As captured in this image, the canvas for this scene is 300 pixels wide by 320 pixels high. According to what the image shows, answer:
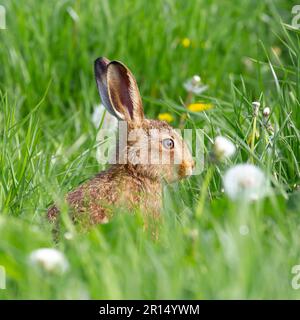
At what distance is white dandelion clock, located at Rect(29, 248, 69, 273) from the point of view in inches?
134

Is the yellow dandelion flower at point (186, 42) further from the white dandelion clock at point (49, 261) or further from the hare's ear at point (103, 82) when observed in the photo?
the white dandelion clock at point (49, 261)

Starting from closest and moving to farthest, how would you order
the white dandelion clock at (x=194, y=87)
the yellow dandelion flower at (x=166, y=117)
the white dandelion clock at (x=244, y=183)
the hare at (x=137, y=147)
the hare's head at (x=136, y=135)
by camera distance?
1. the white dandelion clock at (x=244, y=183)
2. the hare at (x=137, y=147)
3. the hare's head at (x=136, y=135)
4. the white dandelion clock at (x=194, y=87)
5. the yellow dandelion flower at (x=166, y=117)

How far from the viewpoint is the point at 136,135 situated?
5.53 metres

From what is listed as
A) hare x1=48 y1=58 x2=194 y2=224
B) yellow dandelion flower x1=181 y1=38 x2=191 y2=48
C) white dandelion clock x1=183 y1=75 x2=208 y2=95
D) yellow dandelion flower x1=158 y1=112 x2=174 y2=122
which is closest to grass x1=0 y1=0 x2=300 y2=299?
yellow dandelion flower x1=181 y1=38 x2=191 y2=48

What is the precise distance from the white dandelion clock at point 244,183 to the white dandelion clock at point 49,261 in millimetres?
736

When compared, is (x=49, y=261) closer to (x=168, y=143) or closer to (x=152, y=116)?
(x=168, y=143)

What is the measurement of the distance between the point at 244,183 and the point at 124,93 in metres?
1.94

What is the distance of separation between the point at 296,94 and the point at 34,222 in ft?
5.94

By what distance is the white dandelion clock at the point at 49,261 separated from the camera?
11.1ft

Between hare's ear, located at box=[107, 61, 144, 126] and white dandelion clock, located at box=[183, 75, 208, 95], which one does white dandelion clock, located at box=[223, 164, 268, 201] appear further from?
white dandelion clock, located at box=[183, 75, 208, 95]

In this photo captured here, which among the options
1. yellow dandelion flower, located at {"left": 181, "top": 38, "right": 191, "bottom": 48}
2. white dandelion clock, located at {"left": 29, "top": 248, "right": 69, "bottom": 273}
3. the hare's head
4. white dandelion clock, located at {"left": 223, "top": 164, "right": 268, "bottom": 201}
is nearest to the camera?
white dandelion clock, located at {"left": 29, "top": 248, "right": 69, "bottom": 273}

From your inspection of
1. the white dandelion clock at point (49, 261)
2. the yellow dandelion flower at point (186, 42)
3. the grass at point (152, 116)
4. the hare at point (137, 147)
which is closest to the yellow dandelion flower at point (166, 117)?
the grass at point (152, 116)

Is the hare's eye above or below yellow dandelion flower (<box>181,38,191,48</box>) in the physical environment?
below

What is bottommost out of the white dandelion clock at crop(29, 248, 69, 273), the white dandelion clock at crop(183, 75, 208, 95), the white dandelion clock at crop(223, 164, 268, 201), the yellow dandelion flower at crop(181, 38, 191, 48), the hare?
the white dandelion clock at crop(29, 248, 69, 273)
